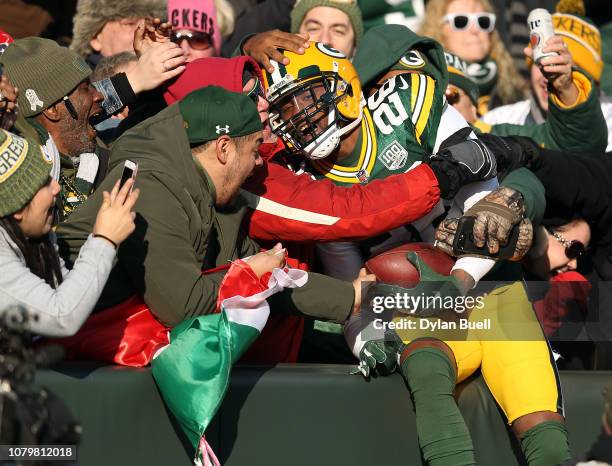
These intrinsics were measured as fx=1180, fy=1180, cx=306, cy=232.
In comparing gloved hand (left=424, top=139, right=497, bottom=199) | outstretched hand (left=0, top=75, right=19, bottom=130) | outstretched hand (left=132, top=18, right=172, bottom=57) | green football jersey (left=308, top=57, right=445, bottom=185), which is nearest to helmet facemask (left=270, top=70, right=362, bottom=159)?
green football jersey (left=308, top=57, right=445, bottom=185)

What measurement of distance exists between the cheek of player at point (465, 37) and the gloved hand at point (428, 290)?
10.0 feet

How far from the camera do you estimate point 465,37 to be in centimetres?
788

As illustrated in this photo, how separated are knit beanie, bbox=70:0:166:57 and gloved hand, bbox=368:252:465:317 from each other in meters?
2.73

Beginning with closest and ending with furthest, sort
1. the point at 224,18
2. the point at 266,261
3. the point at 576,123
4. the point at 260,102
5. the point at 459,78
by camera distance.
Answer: the point at 266,261 → the point at 260,102 → the point at 576,123 → the point at 459,78 → the point at 224,18

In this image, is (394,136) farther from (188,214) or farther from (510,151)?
(188,214)

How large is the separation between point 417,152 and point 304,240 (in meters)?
0.74

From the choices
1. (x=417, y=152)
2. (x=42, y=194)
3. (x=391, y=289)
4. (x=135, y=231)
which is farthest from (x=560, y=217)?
(x=42, y=194)

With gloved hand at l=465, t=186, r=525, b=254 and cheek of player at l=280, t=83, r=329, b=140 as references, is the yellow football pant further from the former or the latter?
cheek of player at l=280, t=83, r=329, b=140

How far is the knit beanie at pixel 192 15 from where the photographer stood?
22.8 ft

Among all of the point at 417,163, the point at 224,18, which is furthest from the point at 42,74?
the point at 224,18

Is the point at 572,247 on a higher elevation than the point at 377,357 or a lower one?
lower

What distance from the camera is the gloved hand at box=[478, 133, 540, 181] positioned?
5543 millimetres

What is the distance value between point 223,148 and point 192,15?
2.27m

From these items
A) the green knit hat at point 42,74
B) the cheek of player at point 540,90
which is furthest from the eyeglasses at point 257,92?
the cheek of player at point 540,90
